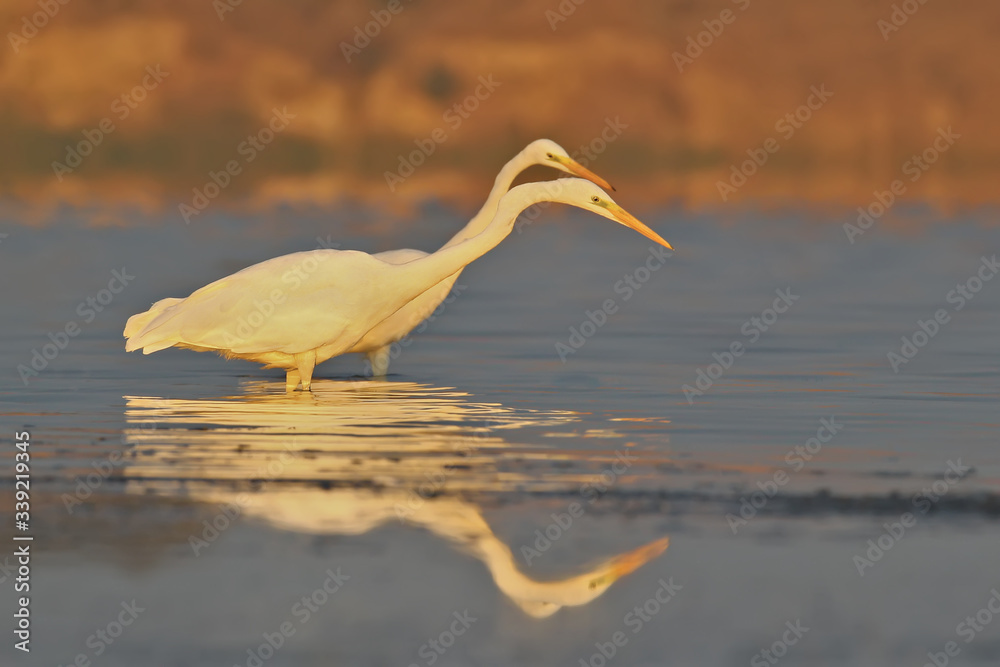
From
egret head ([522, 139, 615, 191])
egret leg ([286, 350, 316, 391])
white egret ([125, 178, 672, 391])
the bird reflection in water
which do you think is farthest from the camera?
egret head ([522, 139, 615, 191])

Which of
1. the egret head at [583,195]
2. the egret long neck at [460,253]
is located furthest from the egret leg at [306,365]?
the egret head at [583,195]

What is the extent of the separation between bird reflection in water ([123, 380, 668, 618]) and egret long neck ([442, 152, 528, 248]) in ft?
6.14

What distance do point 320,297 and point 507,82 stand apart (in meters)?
53.9

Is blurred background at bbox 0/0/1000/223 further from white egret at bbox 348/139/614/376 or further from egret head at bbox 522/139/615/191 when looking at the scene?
white egret at bbox 348/139/614/376

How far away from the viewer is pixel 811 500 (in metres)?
11.3

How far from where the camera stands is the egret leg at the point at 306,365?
1591cm

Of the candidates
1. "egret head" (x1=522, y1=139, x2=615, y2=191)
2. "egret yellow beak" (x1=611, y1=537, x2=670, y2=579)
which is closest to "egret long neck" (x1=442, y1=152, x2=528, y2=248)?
"egret head" (x1=522, y1=139, x2=615, y2=191)

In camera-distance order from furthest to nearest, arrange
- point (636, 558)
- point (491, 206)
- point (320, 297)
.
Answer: point (491, 206) → point (320, 297) → point (636, 558)

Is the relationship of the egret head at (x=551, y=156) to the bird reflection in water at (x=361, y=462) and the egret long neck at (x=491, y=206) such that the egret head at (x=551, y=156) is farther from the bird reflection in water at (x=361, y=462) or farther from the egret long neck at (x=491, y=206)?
the bird reflection in water at (x=361, y=462)

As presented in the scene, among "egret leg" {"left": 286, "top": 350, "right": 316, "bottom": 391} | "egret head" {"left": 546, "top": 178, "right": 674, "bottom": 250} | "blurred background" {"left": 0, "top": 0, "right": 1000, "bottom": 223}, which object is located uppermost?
"egret head" {"left": 546, "top": 178, "right": 674, "bottom": 250}

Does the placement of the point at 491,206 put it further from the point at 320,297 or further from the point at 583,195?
the point at 320,297

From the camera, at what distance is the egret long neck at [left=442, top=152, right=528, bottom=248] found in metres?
17.4

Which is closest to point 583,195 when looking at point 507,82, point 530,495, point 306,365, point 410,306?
point 410,306

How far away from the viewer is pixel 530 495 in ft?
37.5
